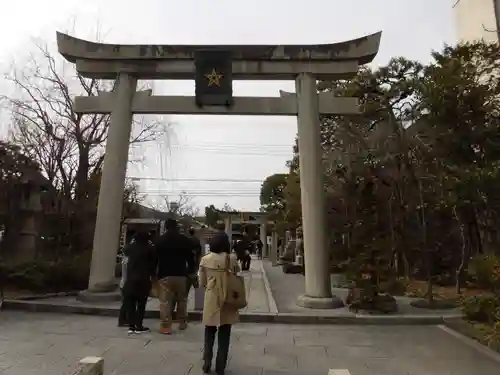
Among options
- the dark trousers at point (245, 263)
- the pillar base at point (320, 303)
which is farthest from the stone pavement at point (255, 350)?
the dark trousers at point (245, 263)

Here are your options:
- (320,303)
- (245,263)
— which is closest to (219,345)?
(320,303)

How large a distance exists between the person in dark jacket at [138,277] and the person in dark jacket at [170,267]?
0.57 feet

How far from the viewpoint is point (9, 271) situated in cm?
1126

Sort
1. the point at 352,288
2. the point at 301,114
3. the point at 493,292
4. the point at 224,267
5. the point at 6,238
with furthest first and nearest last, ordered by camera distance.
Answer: the point at 6,238 → the point at 301,114 → the point at 352,288 → the point at 493,292 → the point at 224,267

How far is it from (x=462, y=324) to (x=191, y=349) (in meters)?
5.03

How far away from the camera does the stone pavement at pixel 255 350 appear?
213 inches

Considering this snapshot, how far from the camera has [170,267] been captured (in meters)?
7.27

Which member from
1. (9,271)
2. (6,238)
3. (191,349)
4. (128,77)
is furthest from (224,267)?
(6,238)

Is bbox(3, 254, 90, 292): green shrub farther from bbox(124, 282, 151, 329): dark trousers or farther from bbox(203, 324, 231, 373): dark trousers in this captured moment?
bbox(203, 324, 231, 373): dark trousers

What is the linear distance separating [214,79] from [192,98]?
29.1 inches

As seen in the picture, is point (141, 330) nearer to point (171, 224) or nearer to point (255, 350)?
point (171, 224)

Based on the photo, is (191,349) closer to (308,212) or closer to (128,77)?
(308,212)

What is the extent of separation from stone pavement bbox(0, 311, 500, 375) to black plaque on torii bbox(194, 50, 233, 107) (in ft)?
17.8

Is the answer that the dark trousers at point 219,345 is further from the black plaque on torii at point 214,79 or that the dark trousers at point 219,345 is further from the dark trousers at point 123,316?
the black plaque on torii at point 214,79
